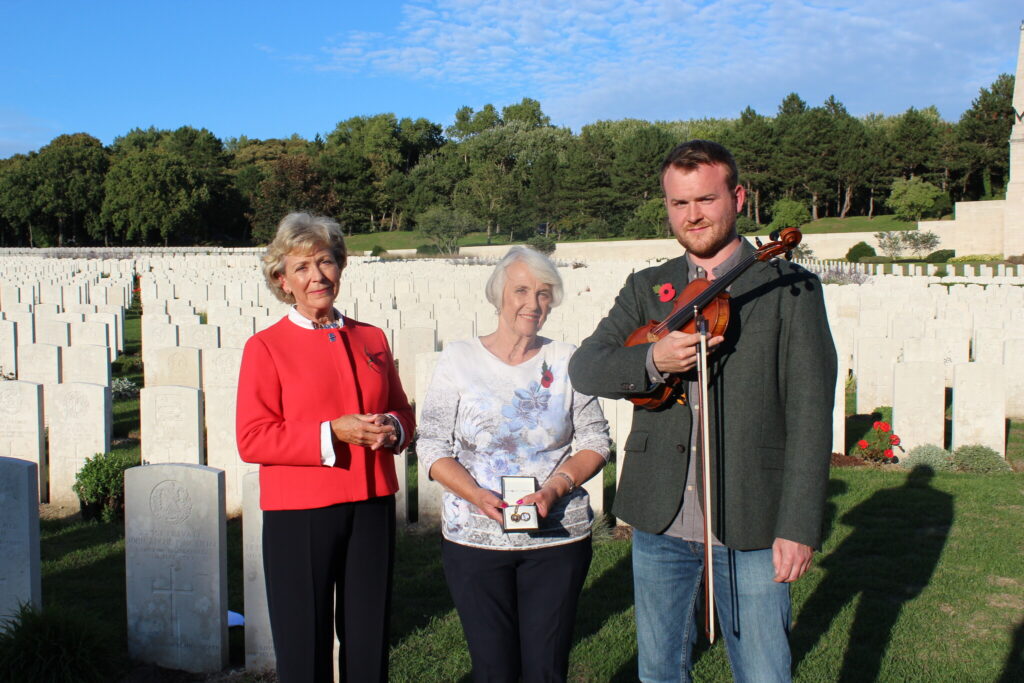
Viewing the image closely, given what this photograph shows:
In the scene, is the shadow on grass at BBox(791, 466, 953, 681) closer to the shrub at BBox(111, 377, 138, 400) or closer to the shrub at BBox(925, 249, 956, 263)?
the shrub at BBox(111, 377, 138, 400)

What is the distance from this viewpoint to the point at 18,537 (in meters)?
4.00

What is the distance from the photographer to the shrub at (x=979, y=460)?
7703 mm

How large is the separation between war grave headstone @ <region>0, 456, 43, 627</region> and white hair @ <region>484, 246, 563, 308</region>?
2.29 m

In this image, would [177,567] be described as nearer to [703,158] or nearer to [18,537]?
[18,537]

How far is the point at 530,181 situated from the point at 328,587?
7534 cm

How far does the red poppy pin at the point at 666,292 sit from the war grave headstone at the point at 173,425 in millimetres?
4645

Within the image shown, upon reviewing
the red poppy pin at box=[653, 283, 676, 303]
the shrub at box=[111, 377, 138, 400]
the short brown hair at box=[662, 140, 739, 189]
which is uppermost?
the short brown hair at box=[662, 140, 739, 189]

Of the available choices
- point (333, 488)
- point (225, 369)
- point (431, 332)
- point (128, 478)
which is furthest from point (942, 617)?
point (431, 332)

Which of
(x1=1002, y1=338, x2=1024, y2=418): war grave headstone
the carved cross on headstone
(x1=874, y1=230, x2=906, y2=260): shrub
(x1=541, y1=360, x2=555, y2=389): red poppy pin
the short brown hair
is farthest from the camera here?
(x1=874, y1=230, x2=906, y2=260): shrub

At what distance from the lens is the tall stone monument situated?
43.6 m

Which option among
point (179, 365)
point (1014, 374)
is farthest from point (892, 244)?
point (179, 365)

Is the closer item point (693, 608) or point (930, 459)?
point (693, 608)

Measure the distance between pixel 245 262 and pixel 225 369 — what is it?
1321 inches

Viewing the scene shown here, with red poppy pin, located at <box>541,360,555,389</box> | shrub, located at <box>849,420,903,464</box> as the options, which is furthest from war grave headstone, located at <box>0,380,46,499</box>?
shrub, located at <box>849,420,903,464</box>
